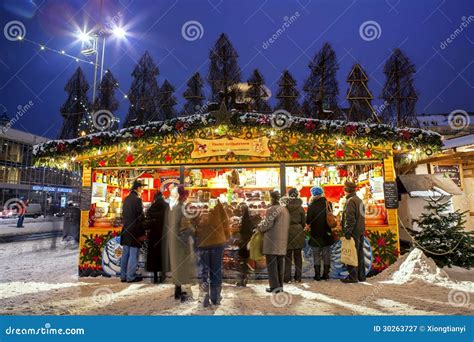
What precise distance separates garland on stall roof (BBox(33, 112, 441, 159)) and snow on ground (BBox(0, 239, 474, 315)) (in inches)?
105

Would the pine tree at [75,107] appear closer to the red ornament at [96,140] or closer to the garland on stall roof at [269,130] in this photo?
the red ornament at [96,140]

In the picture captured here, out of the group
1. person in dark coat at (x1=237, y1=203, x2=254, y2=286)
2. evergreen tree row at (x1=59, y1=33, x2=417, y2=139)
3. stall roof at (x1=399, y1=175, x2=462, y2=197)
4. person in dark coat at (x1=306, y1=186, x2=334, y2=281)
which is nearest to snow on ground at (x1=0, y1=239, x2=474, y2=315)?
person in dark coat at (x1=237, y1=203, x2=254, y2=286)

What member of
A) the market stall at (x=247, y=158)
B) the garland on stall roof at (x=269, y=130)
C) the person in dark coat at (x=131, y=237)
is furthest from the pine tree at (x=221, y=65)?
the person in dark coat at (x=131, y=237)

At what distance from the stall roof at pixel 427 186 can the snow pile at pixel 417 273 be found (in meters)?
A: 2.88

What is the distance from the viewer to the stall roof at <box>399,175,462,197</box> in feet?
29.2

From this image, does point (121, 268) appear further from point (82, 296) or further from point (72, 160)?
point (72, 160)

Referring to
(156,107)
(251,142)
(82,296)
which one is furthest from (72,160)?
(156,107)

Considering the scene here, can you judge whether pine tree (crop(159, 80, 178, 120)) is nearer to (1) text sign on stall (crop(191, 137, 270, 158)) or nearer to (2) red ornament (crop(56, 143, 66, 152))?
(2) red ornament (crop(56, 143, 66, 152))

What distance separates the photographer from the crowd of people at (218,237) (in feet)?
16.0

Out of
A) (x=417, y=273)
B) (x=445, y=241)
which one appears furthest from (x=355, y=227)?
(x=445, y=241)

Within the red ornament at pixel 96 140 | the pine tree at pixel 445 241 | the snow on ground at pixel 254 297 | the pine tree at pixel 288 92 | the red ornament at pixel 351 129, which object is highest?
the pine tree at pixel 288 92

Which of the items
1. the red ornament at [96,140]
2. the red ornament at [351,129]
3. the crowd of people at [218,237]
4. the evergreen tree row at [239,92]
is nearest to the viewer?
the crowd of people at [218,237]

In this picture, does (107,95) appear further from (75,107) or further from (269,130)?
(269,130)

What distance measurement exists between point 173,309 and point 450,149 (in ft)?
31.6
